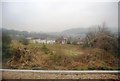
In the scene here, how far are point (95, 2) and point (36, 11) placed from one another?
128cm

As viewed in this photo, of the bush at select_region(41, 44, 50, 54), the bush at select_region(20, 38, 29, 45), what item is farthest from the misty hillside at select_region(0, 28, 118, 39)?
the bush at select_region(41, 44, 50, 54)

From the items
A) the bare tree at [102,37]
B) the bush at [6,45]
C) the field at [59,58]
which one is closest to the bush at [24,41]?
the field at [59,58]

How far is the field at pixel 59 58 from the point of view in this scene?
5.03 metres

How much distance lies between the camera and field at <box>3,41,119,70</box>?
5.03 meters

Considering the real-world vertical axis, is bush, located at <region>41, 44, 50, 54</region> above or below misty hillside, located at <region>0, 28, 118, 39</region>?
below

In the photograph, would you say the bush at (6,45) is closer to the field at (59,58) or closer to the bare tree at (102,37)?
the field at (59,58)

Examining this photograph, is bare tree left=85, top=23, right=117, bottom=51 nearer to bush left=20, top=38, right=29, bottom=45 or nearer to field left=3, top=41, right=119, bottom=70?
field left=3, top=41, right=119, bottom=70

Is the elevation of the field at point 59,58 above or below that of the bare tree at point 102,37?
below

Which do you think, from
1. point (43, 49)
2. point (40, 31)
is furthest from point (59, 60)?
point (40, 31)

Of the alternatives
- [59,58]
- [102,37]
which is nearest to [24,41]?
[59,58]

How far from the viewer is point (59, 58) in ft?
16.5

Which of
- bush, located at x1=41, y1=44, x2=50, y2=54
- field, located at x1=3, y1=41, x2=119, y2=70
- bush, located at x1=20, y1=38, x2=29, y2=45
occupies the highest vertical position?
bush, located at x1=20, y1=38, x2=29, y2=45

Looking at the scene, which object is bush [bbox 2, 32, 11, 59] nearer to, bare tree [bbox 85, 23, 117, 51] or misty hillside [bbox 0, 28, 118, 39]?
misty hillside [bbox 0, 28, 118, 39]

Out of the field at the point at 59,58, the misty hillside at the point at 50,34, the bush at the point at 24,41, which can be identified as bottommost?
the field at the point at 59,58
